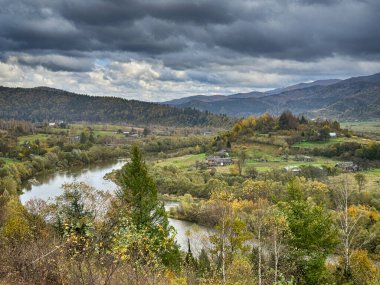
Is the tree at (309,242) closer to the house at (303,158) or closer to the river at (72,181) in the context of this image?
the river at (72,181)

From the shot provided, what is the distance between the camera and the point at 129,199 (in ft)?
94.9

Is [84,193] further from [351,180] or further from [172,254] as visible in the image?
[351,180]

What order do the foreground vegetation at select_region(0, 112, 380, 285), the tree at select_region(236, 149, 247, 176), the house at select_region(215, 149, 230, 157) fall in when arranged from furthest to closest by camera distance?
the house at select_region(215, 149, 230, 157), the tree at select_region(236, 149, 247, 176), the foreground vegetation at select_region(0, 112, 380, 285)

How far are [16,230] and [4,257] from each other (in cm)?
1282

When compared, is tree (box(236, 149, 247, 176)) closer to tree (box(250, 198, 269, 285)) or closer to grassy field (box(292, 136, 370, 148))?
grassy field (box(292, 136, 370, 148))

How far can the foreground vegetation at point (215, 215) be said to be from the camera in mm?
14352

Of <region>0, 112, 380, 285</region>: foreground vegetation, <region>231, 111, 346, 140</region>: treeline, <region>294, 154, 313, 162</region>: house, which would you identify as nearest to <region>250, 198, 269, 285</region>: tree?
<region>0, 112, 380, 285</region>: foreground vegetation

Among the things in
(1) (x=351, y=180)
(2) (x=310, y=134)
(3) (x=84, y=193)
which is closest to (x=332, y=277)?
(3) (x=84, y=193)

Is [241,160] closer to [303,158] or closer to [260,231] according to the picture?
[303,158]

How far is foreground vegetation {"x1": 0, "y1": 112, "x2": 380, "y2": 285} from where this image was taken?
14352mm

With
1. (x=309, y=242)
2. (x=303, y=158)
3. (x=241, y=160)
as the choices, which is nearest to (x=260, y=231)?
(x=309, y=242)

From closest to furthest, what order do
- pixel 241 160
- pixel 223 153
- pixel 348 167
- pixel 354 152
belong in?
pixel 348 167 < pixel 241 160 < pixel 354 152 < pixel 223 153

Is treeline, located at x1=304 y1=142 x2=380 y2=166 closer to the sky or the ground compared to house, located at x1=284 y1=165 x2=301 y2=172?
closer to the sky

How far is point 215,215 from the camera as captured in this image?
114 ft
